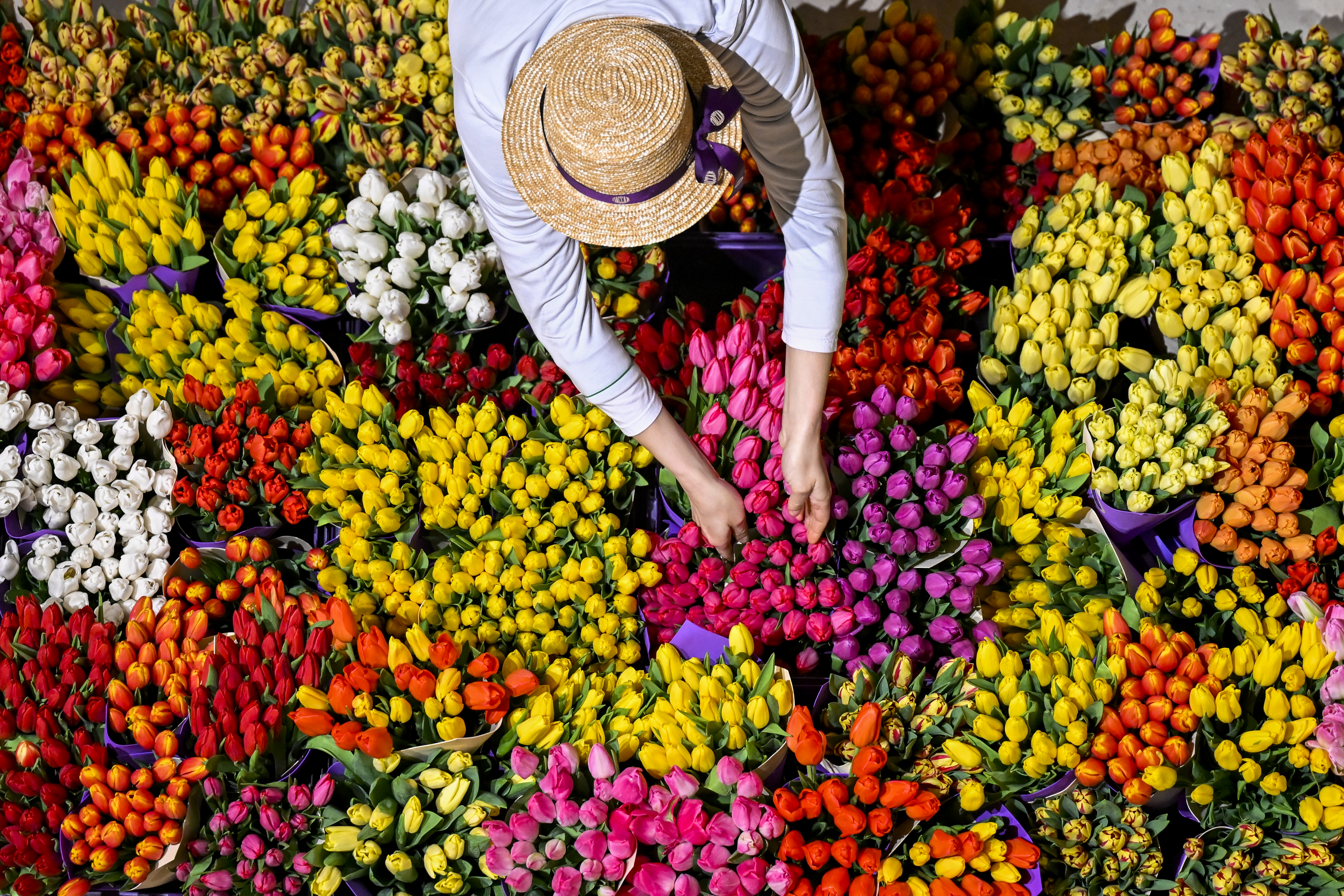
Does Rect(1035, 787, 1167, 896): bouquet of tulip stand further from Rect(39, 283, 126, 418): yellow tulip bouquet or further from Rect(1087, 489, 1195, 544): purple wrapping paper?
Rect(39, 283, 126, 418): yellow tulip bouquet

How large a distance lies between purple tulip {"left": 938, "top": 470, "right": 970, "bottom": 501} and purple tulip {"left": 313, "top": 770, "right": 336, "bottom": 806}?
73 cm

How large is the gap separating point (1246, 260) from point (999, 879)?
1.16 meters

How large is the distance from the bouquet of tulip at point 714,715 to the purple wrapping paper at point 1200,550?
29.1 inches

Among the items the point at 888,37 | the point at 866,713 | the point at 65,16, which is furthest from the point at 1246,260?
the point at 65,16

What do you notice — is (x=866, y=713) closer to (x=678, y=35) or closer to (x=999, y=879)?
(x=999, y=879)

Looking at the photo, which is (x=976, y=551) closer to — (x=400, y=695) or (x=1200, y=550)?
(x=1200, y=550)

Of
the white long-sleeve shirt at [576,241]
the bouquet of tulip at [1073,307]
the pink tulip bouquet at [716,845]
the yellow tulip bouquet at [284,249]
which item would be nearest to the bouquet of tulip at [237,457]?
the yellow tulip bouquet at [284,249]

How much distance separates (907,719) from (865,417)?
1.46 feet

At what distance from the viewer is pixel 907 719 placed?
137 centimetres

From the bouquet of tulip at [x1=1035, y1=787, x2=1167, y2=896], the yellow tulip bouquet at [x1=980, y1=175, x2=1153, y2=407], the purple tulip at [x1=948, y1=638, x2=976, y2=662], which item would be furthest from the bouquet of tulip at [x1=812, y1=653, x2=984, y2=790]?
the yellow tulip bouquet at [x1=980, y1=175, x2=1153, y2=407]

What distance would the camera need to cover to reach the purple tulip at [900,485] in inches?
55.5

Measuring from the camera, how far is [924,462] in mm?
1438

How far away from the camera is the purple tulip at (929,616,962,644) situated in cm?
144

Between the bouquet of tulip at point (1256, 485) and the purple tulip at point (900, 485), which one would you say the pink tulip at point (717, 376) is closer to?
the purple tulip at point (900, 485)
